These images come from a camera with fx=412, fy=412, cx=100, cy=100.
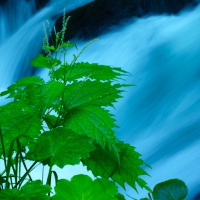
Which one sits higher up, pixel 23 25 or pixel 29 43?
pixel 23 25

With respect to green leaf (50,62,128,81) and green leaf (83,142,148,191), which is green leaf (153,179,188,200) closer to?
green leaf (83,142,148,191)

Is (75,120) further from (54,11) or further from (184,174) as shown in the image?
(54,11)

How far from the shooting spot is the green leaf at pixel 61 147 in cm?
82

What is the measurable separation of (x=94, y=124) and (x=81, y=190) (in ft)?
0.50

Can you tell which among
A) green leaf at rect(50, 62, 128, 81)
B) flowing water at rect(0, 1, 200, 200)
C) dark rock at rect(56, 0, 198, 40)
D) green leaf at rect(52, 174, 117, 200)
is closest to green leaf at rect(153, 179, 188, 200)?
green leaf at rect(52, 174, 117, 200)

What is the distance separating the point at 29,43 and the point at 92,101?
11.8 ft

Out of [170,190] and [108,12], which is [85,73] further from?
[108,12]

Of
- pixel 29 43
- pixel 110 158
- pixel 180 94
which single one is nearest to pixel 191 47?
pixel 180 94

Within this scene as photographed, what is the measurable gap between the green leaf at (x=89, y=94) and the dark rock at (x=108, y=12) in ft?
11.0

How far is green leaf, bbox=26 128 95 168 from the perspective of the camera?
82 cm

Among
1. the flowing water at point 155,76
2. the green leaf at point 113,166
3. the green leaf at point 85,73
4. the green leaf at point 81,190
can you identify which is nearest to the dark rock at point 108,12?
the flowing water at point 155,76

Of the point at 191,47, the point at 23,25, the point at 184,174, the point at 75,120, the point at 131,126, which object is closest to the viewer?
the point at 75,120

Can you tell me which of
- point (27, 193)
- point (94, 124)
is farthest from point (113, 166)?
point (27, 193)

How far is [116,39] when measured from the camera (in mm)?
4176
